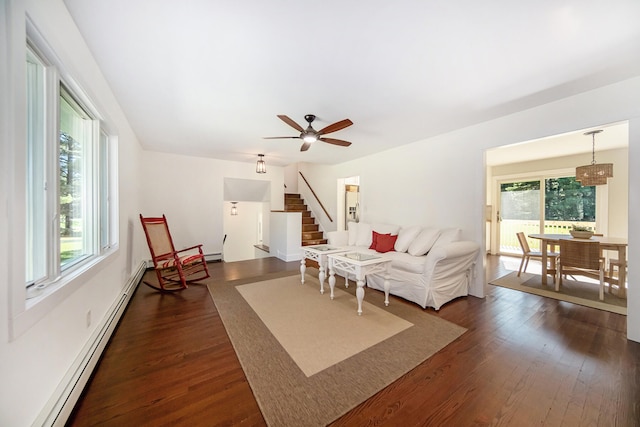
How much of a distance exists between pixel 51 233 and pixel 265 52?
1777mm

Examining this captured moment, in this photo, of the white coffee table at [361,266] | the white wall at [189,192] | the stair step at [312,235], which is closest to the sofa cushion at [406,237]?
the white coffee table at [361,266]

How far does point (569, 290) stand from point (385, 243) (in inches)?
104

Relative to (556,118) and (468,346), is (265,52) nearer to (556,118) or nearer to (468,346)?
(468,346)

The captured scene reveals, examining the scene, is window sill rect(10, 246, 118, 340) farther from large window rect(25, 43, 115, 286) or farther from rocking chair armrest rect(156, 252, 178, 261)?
rocking chair armrest rect(156, 252, 178, 261)

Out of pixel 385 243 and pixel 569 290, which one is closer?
pixel 569 290

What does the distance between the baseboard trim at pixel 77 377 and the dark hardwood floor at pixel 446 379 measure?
3.1 inches

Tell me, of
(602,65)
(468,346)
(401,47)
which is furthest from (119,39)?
(602,65)

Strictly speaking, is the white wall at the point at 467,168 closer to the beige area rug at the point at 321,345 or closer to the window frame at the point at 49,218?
the beige area rug at the point at 321,345

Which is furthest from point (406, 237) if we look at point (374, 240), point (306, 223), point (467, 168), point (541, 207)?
point (541, 207)

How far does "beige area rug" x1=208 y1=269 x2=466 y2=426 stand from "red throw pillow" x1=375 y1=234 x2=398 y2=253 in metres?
0.81

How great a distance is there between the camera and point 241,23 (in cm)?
148

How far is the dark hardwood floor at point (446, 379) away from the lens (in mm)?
1318

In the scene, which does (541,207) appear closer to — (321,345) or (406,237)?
(406,237)

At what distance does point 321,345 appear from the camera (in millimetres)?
1990
